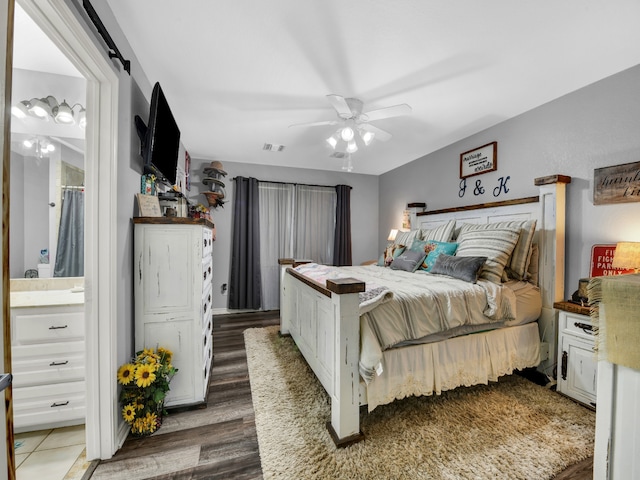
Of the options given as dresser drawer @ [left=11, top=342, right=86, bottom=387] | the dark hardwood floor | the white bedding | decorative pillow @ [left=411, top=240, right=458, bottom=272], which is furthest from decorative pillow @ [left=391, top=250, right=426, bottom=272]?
dresser drawer @ [left=11, top=342, right=86, bottom=387]

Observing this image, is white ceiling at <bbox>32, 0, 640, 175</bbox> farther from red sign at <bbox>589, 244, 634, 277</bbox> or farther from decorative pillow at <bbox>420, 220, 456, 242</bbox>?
red sign at <bbox>589, 244, 634, 277</bbox>

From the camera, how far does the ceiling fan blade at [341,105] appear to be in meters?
1.93

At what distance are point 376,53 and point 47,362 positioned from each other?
283 cm

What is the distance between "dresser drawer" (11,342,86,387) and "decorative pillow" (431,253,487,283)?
8.58 feet

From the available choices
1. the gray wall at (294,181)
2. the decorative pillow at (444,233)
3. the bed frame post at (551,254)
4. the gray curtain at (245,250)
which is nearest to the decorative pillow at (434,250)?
the decorative pillow at (444,233)

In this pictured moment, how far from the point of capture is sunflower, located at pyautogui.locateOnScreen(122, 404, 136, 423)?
1.54 metres

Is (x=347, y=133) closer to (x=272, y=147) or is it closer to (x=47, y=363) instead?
(x=272, y=147)

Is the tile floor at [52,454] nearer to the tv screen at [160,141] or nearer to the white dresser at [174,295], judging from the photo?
the white dresser at [174,295]

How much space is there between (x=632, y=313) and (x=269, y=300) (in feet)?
13.8

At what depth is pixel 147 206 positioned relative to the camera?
1.86m

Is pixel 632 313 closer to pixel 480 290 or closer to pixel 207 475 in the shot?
pixel 480 290

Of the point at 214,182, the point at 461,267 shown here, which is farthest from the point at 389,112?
the point at 214,182

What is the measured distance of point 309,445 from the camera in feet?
4.96

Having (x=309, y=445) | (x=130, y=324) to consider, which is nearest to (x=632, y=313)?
(x=309, y=445)
